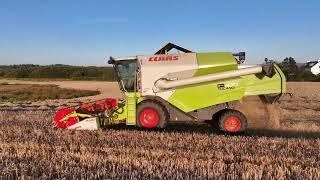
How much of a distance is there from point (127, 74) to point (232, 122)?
282 centimetres

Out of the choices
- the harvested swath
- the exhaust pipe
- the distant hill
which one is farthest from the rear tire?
the distant hill

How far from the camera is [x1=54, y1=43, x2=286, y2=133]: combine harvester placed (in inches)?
448

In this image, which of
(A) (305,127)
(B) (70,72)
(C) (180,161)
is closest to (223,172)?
(C) (180,161)

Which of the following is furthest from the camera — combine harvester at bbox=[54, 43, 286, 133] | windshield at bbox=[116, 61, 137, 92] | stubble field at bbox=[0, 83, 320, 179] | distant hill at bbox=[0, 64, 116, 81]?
distant hill at bbox=[0, 64, 116, 81]

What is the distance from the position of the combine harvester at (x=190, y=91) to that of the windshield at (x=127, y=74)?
0.16 metres

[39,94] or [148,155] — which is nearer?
[148,155]

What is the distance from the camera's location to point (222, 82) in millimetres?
11414

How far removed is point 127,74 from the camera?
12.0 meters

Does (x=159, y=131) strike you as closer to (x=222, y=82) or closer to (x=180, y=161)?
(x=222, y=82)

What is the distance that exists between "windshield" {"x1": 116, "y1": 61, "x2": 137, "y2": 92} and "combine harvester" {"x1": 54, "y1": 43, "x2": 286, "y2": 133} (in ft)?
0.51

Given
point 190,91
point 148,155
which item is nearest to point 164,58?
point 190,91

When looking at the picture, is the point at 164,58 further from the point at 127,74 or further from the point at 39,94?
the point at 39,94

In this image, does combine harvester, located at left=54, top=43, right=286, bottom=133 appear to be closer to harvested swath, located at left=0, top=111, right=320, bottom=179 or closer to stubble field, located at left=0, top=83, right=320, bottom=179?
stubble field, located at left=0, top=83, right=320, bottom=179

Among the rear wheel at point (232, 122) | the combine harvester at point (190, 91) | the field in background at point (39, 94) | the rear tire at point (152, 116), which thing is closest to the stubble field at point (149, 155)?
the rear tire at point (152, 116)
